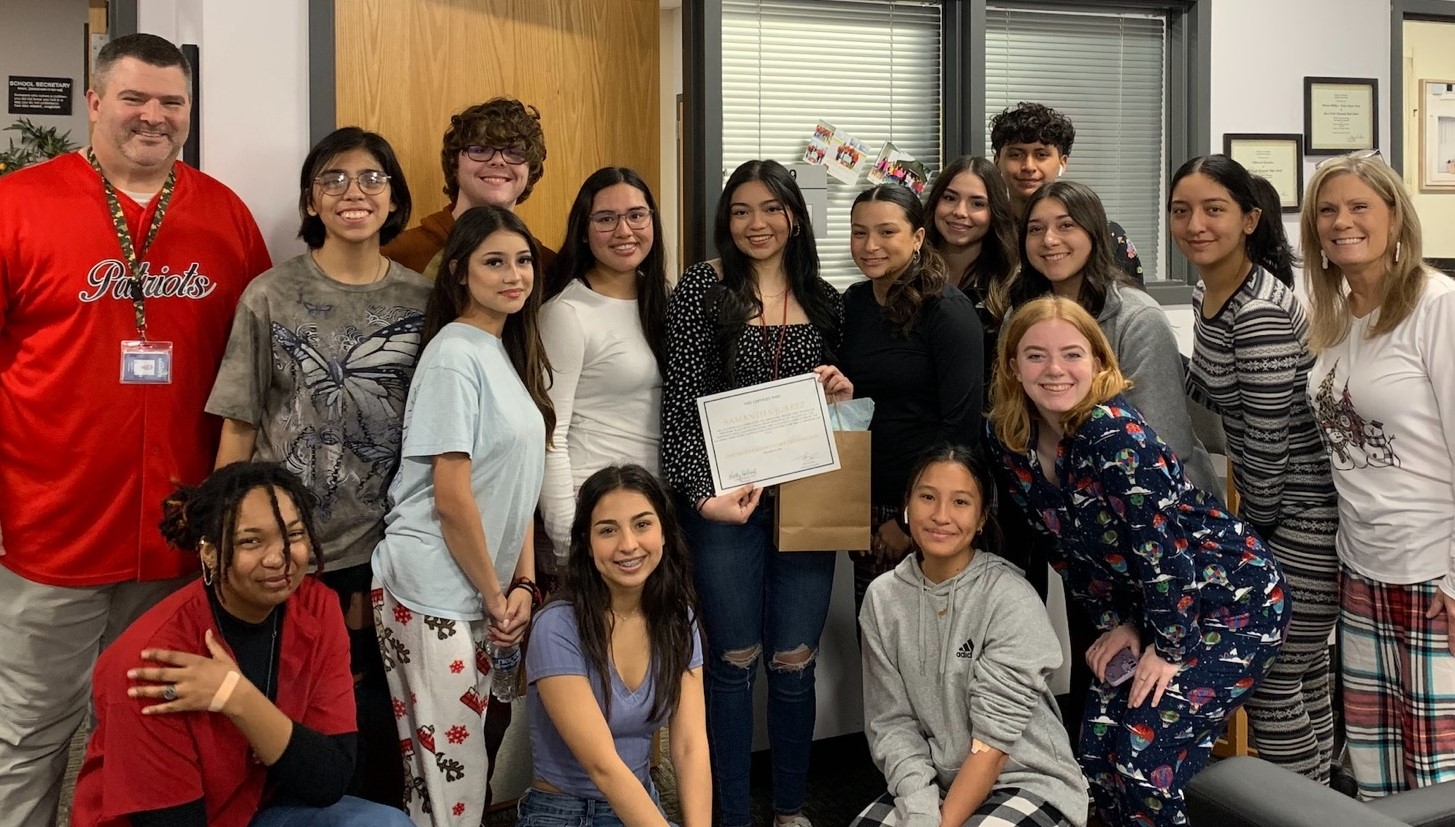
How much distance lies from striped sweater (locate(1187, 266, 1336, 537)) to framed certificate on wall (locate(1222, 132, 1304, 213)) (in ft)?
4.73

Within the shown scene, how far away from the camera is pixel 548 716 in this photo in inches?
86.4

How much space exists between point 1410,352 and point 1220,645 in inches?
26.2

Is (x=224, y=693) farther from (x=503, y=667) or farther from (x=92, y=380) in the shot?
(x=92, y=380)

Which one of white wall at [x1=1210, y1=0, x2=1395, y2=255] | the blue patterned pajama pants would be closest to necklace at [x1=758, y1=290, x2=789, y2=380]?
the blue patterned pajama pants

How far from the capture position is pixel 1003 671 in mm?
2230

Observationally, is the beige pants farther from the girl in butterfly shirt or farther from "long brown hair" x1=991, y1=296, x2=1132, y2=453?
"long brown hair" x1=991, y1=296, x2=1132, y2=453

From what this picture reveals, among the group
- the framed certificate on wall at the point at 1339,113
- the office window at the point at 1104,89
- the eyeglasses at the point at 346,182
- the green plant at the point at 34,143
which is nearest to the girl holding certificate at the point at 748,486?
the eyeglasses at the point at 346,182

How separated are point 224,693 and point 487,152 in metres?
1.30

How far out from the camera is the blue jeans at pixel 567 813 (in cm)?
214

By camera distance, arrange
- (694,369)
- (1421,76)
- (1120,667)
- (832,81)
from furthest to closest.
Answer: (1421,76), (832,81), (694,369), (1120,667)

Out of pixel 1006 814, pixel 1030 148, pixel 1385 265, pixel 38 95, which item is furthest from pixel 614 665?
pixel 38 95

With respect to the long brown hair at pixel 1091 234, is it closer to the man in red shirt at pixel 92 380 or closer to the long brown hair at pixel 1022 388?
the long brown hair at pixel 1022 388

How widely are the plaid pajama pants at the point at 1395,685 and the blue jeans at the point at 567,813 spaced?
4.67 feet

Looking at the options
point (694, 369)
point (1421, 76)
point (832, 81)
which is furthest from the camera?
point (1421, 76)
